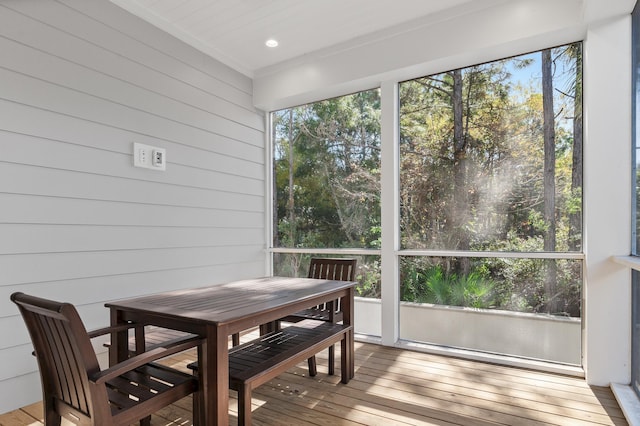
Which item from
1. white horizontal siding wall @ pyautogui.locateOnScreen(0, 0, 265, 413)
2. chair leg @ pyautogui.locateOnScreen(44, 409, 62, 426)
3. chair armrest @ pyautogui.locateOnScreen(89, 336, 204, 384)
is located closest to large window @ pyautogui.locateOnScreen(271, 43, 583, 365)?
white horizontal siding wall @ pyautogui.locateOnScreen(0, 0, 265, 413)

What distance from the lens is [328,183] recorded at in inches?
163

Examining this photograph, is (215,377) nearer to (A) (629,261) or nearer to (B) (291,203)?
(A) (629,261)

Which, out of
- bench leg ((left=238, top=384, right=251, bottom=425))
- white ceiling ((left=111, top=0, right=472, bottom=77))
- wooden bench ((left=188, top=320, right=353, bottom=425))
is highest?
white ceiling ((left=111, top=0, right=472, bottom=77))

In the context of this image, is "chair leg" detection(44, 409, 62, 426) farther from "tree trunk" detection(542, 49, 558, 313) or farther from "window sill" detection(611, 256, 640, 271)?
"tree trunk" detection(542, 49, 558, 313)

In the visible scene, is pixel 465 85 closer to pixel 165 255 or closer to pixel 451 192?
pixel 451 192

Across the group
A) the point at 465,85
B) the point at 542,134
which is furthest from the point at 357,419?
the point at 465,85

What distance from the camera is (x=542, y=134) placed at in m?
3.08

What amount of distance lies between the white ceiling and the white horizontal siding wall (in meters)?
0.15

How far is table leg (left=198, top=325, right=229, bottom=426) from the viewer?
5.49 feet

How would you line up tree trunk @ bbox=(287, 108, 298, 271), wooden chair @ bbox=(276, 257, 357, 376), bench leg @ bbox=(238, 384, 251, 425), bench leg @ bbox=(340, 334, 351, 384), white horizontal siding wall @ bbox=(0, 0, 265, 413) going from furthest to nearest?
tree trunk @ bbox=(287, 108, 298, 271) → wooden chair @ bbox=(276, 257, 357, 376) → bench leg @ bbox=(340, 334, 351, 384) → white horizontal siding wall @ bbox=(0, 0, 265, 413) → bench leg @ bbox=(238, 384, 251, 425)

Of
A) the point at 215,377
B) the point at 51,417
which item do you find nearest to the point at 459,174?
the point at 215,377

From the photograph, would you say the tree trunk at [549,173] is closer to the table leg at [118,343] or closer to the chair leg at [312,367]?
the chair leg at [312,367]

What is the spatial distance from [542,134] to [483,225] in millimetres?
879

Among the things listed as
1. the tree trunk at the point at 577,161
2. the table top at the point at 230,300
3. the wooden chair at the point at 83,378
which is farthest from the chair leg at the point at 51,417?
the tree trunk at the point at 577,161
